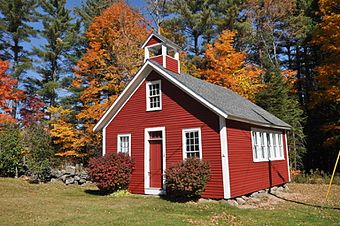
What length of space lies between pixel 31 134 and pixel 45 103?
11002 millimetres

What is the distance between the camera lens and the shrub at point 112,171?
14930mm

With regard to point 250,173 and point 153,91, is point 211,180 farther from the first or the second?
point 153,91

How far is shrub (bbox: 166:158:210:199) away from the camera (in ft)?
40.9

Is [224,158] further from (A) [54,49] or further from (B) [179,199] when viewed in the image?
(A) [54,49]

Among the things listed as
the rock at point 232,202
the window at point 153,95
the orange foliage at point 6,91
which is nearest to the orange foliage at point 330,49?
the rock at point 232,202

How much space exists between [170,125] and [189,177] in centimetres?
319

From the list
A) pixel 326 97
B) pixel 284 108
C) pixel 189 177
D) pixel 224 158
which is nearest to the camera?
pixel 189 177

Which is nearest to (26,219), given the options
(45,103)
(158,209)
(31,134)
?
(158,209)

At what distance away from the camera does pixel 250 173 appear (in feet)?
48.1

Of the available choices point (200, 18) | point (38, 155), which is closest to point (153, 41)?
point (38, 155)

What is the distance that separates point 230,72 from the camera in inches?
1083

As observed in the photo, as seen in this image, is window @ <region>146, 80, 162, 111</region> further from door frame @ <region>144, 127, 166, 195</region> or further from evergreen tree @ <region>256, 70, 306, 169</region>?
evergreen tree @ <region>256, 70, 306, 169</region>

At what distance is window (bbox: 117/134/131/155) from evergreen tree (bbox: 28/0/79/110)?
669 inches

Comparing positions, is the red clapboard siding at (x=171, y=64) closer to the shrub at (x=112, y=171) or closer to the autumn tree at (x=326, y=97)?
the shrub at (x=112, y=171)
